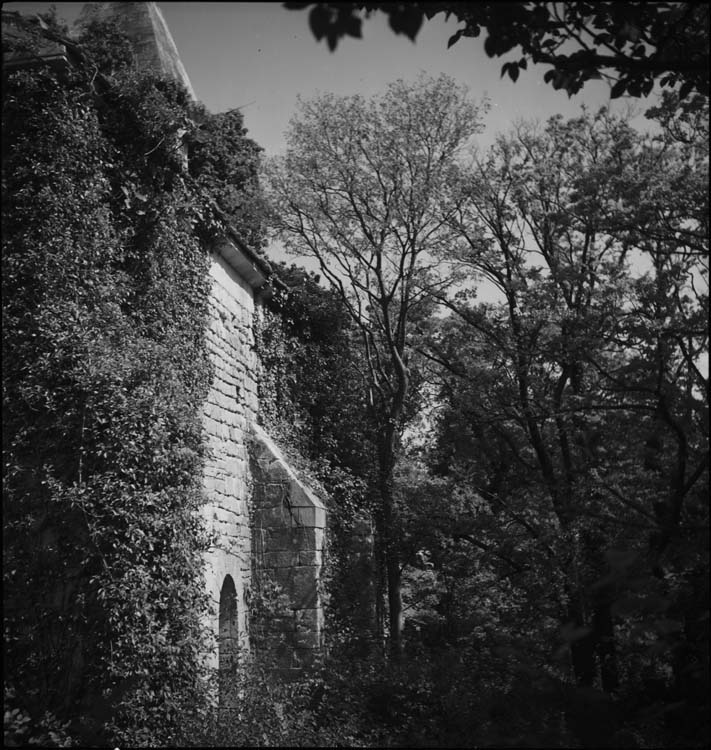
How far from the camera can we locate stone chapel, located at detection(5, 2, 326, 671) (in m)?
8.41

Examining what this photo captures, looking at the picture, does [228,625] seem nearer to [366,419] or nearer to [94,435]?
[94,435]

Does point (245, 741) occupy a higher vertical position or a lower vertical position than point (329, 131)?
lower

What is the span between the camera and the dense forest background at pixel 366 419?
5012 mm

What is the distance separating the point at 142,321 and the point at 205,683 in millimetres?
3425

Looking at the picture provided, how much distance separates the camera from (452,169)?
41.6 ft

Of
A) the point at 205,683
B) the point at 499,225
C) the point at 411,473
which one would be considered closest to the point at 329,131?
the point at 499,225

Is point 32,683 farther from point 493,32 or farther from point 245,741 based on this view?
point 493,32

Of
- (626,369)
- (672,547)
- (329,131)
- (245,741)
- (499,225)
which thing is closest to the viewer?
(672,547)

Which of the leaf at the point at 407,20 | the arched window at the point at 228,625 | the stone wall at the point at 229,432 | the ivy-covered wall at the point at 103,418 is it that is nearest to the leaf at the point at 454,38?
the leaf at the point at 407,20

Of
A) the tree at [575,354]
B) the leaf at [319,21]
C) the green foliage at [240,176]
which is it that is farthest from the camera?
the green foliage at [240,176]

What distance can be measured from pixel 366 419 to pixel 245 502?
4.53m

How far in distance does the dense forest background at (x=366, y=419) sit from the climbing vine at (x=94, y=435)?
24mm

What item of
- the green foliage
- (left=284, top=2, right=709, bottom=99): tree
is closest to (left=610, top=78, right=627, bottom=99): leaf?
(left=284, top=2, right=709, bottom=99): tree

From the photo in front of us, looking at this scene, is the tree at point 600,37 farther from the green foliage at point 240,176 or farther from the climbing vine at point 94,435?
the green foliage at point 240,176
